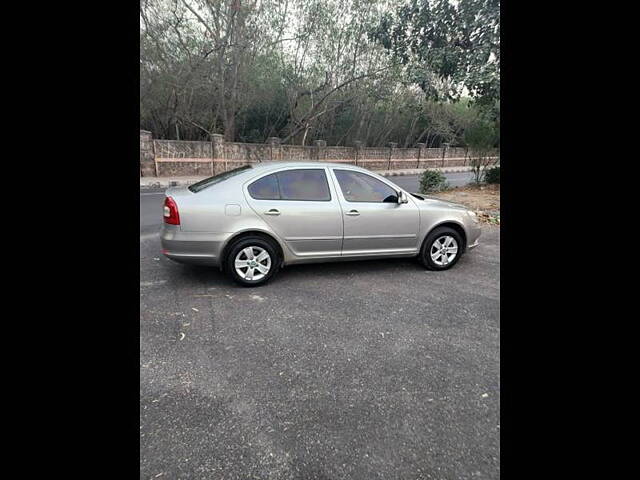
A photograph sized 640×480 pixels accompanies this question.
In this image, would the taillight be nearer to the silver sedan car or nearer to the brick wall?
the silver sedan car

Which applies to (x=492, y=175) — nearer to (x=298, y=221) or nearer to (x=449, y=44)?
(x=449, y=44)

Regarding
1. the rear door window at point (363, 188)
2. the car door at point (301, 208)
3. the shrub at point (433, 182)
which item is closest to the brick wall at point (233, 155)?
the car door at point (301, 208)

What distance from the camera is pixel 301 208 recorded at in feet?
13.3

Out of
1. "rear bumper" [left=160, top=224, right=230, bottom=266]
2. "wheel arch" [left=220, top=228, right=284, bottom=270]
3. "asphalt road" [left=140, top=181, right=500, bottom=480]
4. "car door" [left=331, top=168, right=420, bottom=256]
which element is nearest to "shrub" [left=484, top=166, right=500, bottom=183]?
"car door" [left=331, top=168, right=420, bottom=256]

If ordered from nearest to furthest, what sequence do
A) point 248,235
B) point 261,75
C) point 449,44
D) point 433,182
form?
1. point 248,235
2. point 449,44
3. point 433,182
4. point 261,75

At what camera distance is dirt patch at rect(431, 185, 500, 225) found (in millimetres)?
8702

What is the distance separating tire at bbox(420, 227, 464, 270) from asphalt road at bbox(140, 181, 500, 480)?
19.7 inches

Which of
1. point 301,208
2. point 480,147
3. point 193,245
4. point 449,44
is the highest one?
point 449,44

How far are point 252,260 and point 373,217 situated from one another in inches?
62.8

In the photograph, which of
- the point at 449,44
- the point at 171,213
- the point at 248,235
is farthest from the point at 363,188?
the point at 449,44

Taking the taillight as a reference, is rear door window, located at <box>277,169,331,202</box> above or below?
above

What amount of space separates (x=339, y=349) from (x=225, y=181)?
237 centimetres
